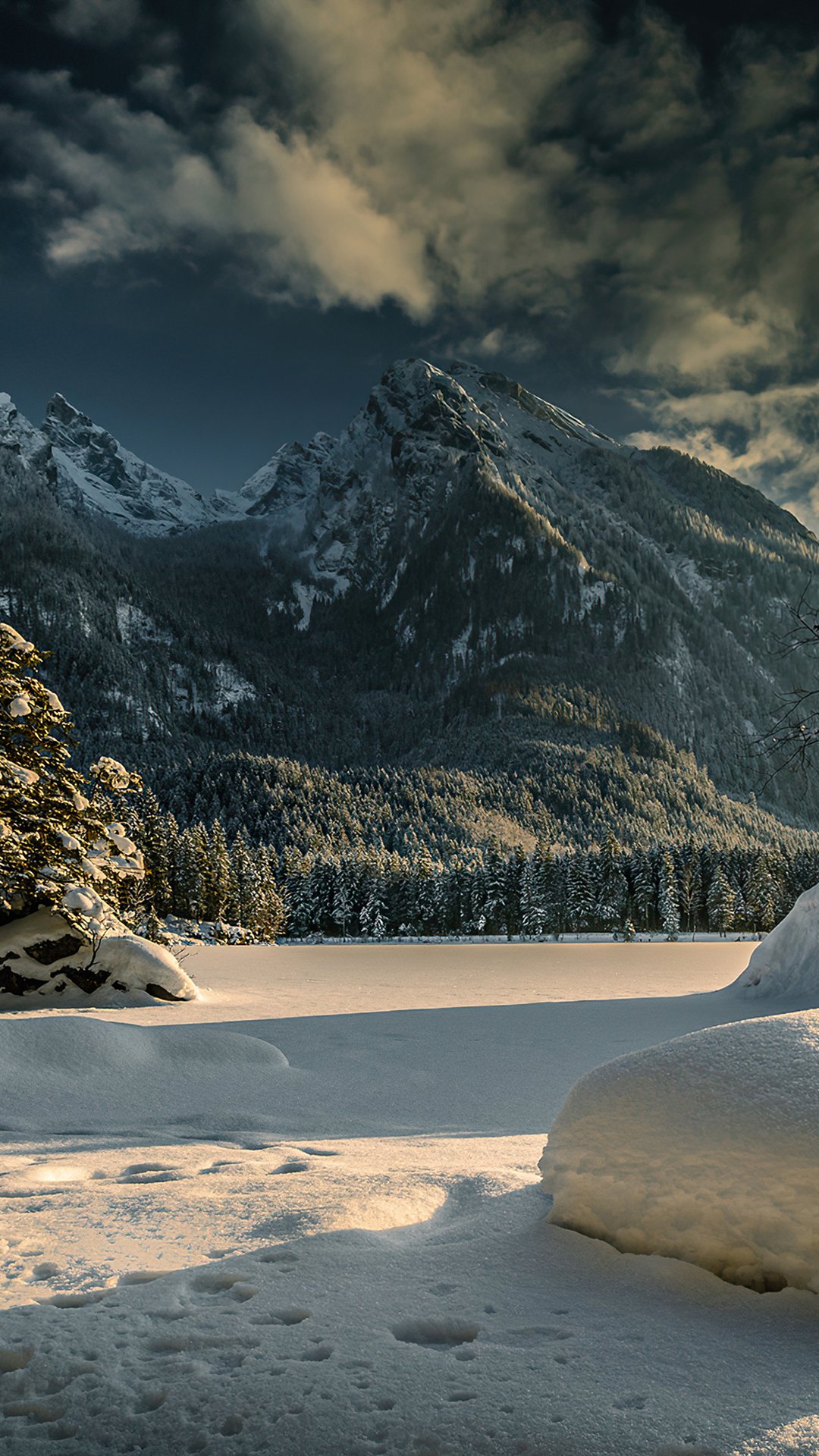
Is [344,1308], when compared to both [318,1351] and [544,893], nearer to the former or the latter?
[318,1351]

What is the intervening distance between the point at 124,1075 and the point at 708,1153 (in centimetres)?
605

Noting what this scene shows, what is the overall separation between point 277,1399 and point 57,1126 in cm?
477

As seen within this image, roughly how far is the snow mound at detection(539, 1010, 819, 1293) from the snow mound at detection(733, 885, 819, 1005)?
7888mm

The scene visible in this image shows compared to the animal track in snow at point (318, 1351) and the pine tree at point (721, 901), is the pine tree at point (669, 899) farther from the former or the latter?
the animal track in snow at point (318, 1351)

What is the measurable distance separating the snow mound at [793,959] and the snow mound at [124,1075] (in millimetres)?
7021

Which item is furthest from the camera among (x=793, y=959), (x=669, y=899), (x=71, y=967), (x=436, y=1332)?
(x=669, y=899)

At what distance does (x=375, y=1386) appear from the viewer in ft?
6.44

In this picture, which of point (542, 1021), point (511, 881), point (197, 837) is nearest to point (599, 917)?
point (511, 881)

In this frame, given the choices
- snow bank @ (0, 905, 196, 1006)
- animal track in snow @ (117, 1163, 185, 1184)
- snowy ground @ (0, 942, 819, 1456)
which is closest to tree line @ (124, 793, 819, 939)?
snow bank @ (0, 905, 196, 1006)

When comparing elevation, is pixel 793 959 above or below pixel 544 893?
above

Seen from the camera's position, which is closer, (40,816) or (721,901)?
(40,816)

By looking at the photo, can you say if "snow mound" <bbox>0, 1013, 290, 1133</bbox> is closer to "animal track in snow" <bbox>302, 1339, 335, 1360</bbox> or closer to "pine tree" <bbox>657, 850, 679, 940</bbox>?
"animal track in snow" <bbox>302, 1339, 335, 1360</bbox>

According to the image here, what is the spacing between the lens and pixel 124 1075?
22.9 ft

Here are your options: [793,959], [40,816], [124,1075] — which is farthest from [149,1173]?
[40,816]
